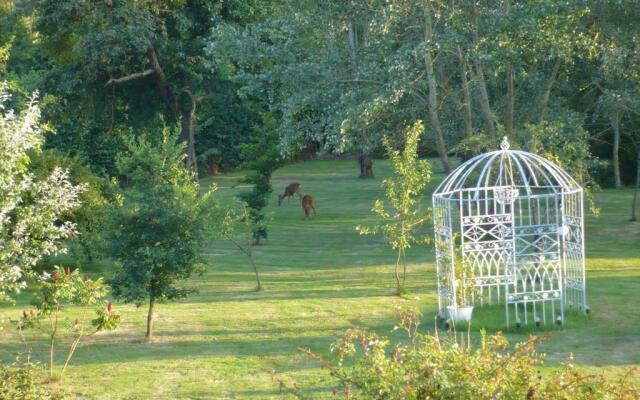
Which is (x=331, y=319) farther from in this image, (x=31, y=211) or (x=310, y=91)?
(x=310, y=91)

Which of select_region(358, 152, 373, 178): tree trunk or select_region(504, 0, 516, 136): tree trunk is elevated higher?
select_region(504, 0, 516, 136): tree trunk

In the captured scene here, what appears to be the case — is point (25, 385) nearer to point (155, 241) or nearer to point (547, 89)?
point (155, 241)

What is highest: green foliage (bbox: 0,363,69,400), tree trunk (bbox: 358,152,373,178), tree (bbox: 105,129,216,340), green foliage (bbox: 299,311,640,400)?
tree trunk (bbox: 358,152,373,178)

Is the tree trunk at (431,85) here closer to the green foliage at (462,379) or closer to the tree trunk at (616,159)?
the tree trunk at (616,159)

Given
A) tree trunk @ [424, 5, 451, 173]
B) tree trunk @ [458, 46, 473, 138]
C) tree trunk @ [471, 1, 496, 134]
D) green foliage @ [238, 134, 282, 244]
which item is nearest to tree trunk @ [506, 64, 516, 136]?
tree trunk @ [471, 1, 496, 134]

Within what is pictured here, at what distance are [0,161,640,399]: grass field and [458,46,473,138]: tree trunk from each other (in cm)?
363

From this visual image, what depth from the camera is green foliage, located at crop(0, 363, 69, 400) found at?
399 inches

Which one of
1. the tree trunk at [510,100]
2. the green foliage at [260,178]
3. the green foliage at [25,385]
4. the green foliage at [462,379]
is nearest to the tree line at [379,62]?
the tree trunk at [510,100]

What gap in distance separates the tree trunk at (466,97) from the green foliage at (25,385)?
1476 cm

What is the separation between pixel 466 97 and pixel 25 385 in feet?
52.5

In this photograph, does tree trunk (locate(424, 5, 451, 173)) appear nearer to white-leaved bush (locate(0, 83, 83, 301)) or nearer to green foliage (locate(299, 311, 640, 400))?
white-leaved bush (locate(0, 83, 83, 301))

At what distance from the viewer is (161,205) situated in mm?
14297

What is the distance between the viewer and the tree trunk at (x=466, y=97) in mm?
23203

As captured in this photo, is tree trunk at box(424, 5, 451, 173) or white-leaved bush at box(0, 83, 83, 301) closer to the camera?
white-leaved bush at box(0, 83, 83, 301)
